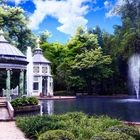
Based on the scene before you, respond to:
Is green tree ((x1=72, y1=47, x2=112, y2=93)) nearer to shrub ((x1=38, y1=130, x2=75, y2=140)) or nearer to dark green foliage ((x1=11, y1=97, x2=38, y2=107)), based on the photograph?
dark green foliage ((x1=11, y1=97, x2=38, y2=107))

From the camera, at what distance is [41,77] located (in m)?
51.9

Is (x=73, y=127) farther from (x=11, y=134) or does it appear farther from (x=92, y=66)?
(x=92, y=66)

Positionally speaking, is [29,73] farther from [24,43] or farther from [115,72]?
[115,72]

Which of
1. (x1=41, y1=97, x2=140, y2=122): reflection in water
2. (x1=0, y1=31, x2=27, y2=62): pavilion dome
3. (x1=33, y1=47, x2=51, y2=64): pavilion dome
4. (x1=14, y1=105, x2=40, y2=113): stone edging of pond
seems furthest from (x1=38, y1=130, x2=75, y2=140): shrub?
(x1=33, y1=47, x2=51, y2=64): pavilion dome

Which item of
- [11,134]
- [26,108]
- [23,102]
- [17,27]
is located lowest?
[11,134]

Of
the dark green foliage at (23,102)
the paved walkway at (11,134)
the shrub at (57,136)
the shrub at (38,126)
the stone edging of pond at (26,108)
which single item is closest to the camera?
the shrub at (57,136)

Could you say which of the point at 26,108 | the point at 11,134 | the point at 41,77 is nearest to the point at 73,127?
the point at 11,134

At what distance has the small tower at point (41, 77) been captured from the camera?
5132 centimetres

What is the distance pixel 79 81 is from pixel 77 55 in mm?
4297

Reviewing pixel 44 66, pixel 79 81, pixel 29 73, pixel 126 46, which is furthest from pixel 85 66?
pixel 126 46

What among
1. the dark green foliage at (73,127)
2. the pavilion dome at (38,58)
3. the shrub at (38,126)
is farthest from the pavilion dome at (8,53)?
the pavilion dome at (38,58)

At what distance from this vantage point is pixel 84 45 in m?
58.2

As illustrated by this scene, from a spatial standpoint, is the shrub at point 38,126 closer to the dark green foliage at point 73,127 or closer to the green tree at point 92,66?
the dark green foliage at point 73,127

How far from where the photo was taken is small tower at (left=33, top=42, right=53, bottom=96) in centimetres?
5132
